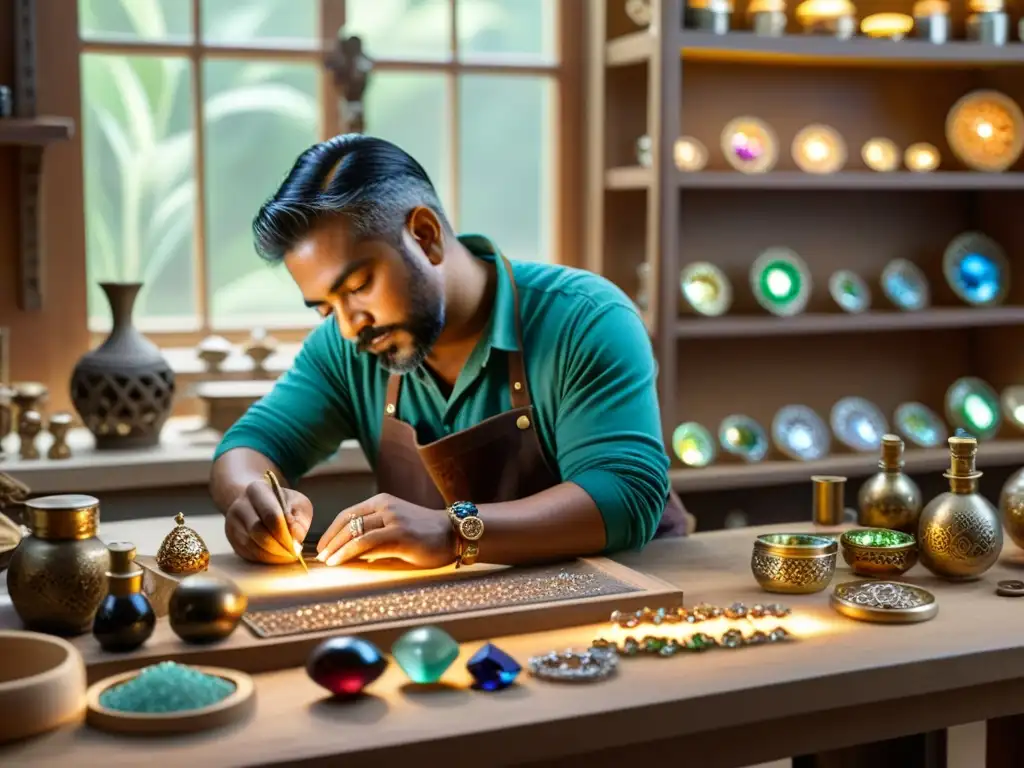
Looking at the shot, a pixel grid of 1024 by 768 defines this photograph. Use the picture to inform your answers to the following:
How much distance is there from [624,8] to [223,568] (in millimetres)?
2500

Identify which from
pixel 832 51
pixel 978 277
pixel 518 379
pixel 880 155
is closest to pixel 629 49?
pixel 832 51

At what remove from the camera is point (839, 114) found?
4270mm

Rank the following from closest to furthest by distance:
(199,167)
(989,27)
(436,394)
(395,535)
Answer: (395,535), (436,394), (199,167), (989,27)

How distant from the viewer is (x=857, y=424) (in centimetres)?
426

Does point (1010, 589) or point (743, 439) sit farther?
point (743, 439)

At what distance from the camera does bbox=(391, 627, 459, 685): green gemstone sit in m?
1.54

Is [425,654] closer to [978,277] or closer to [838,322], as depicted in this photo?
[838,322]

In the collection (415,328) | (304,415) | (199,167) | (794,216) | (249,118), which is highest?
(249,118)

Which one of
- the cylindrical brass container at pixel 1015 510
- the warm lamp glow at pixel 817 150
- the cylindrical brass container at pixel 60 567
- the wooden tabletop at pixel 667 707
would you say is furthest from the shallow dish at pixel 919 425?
the cylindrical brass container at pixel 60 567

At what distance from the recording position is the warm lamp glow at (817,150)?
4.14 metres

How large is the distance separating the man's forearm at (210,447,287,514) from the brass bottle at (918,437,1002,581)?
109 cm

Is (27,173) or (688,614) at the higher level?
(27,173)

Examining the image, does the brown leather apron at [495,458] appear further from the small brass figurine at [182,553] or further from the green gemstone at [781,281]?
the green gemstone at [781,281]

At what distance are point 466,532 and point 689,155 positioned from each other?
7.62 ft
